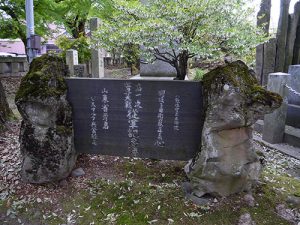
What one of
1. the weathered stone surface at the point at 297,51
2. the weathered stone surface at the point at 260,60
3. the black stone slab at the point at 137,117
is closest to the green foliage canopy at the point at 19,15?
the weathered stone surface at the point at 260,60

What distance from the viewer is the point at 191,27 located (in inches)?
175

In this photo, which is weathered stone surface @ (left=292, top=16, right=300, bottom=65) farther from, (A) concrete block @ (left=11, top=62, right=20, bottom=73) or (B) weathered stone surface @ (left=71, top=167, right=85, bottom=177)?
(A) concrete block @ (left=11, top=62, right=20, bottom=73)

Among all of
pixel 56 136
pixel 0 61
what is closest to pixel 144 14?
pixel 56 136

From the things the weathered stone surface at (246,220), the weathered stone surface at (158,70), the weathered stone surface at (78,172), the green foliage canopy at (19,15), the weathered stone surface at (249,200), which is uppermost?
the green foliage canopy at (19,15)

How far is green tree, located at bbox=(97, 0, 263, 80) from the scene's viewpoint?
4145 mm

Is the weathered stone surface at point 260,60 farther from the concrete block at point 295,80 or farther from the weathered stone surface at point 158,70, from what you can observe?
the weathered stone surface at point 158,70

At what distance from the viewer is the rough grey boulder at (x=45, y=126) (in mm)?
3984

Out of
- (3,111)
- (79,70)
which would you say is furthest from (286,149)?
(79,70)

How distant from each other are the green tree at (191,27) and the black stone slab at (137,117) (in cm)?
68

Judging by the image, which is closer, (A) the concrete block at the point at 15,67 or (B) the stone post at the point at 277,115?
(B) the stone post at the point at 277,115

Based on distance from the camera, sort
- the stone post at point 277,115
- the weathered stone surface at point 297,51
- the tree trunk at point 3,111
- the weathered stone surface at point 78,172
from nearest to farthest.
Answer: the weathered stone surface at point 78,172, the stone post at point 277,115, the tree trunk at point 3,111, the weathered stone surface at point 297,51

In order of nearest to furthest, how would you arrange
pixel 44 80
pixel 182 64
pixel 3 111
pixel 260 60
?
pixel 44 80 < pixel 182 64 < pixel 3 111 < pixel 260 60

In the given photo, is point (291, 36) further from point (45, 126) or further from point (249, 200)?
point (45, 126)

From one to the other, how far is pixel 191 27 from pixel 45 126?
2592 millimetres
